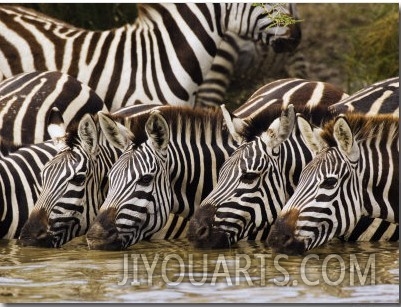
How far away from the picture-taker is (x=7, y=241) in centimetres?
1284

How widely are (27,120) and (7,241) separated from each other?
175 centimetres

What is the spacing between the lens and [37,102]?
560 inches

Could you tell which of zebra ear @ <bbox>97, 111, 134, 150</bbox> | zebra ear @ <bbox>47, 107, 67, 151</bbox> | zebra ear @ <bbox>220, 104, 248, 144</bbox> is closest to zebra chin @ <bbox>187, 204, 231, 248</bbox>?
zebra ear @ <bbox>220, 104, 248, 144</bbox>

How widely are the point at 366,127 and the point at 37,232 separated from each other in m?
3.18

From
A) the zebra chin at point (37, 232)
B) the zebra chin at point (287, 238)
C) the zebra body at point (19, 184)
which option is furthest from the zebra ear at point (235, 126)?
the zebra body at point (19, 184)

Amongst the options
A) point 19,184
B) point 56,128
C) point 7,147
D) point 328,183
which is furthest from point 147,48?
point 328,183

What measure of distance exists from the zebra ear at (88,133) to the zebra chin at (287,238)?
93.5 inches

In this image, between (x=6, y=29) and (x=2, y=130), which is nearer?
(x=2, y=130)

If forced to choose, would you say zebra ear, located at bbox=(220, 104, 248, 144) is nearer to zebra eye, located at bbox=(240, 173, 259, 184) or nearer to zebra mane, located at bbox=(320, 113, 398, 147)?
zebra eye, located at bbox=(240, 173, 259, 184)

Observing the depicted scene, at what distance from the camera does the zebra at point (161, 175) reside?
38.9ft

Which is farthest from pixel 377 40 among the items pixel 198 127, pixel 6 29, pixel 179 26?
pixel 198 127

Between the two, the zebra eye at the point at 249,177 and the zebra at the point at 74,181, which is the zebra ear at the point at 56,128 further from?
the zebra eye at the point at 249,177

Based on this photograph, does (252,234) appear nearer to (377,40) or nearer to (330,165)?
(330,165)

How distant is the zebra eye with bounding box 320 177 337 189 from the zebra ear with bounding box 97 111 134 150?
206 cm
